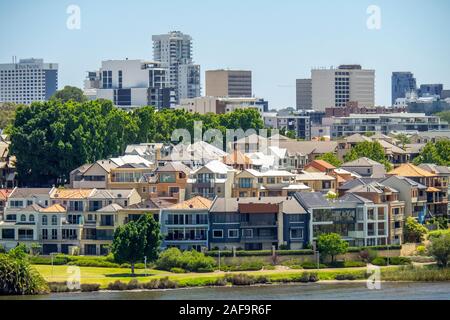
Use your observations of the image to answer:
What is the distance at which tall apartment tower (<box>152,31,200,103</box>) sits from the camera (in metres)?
75.8

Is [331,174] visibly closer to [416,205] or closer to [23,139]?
[416,205]

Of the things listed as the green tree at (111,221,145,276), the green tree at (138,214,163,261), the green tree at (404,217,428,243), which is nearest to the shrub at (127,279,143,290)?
the green tree at (111,221,145,276)

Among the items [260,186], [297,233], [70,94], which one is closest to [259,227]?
[297,233]

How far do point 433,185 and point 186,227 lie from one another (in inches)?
288

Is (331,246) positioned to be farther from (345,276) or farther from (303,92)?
(303,92)

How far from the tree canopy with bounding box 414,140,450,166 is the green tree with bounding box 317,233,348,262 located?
11.4 metres

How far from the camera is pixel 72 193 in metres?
28.4

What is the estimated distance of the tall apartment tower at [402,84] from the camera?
265 ft

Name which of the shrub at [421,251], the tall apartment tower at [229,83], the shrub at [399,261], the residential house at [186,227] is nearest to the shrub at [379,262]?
the shrub at [399,261]

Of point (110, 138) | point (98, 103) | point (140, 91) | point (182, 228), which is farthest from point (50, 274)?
point (140, 91)

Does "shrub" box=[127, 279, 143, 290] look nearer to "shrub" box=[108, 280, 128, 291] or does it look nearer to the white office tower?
"shrub" box=[108, 280, 128, 291]

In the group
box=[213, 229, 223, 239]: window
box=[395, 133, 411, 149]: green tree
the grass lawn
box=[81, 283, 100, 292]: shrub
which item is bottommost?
box=[81, 283, 100, 292]: shrub

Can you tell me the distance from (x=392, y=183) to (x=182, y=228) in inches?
200
